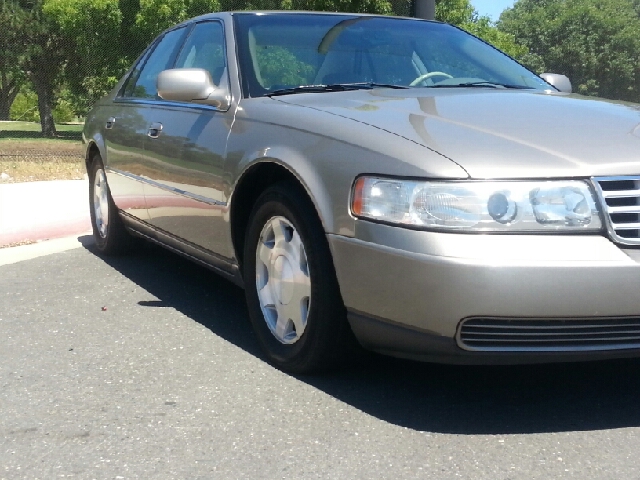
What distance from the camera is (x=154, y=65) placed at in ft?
20.0

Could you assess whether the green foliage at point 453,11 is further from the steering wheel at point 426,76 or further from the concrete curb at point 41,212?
the steering wheel at point 426,76

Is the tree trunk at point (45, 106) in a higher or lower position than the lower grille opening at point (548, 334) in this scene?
lower

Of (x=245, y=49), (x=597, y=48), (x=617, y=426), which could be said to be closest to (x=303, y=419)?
(x=617, y=426)

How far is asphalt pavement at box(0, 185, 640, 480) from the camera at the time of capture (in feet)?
10.0

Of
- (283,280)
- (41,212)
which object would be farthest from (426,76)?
(41,212)

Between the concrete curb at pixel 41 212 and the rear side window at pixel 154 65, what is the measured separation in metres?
1.99

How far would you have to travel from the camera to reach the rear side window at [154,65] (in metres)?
5.78

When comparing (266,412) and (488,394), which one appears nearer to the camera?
(266,412)

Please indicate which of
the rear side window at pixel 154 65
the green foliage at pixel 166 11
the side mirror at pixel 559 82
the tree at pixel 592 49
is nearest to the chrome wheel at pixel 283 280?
the rear side window at pixel 154 65

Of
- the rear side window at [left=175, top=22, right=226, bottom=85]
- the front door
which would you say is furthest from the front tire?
the rear side window at [left=175, top=22, right=226, bottom=85]

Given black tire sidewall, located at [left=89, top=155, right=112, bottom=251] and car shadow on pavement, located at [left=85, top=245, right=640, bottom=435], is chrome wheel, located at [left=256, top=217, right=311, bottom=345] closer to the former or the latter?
car shadow on pavement, located at [left=85, top=245, right=640, bottom=435]

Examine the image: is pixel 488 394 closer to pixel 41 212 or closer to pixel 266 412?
pixel 266 412

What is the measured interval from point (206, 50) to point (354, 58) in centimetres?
88

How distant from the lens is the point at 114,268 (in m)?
6.48
